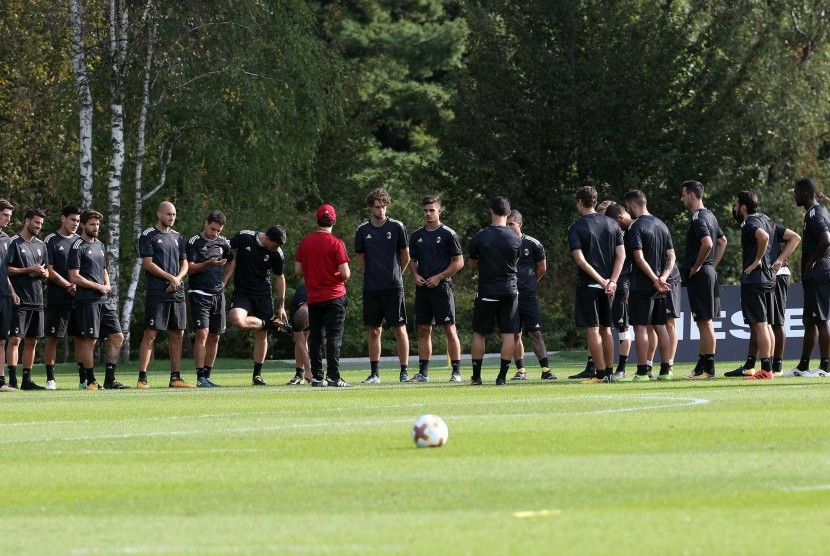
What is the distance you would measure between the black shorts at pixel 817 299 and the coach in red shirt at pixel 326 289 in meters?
5.33

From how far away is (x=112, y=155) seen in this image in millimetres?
32938

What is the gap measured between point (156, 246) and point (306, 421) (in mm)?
7585

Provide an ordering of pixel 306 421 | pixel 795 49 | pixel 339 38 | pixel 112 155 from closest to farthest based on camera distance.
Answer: pixel 306 421 < pixel 112 155 < pixel 795 49 < pixel 339 38

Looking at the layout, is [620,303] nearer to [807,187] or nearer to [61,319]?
[807,187]

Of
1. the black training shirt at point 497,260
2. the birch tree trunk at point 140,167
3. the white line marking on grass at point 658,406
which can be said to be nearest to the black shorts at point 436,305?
the black training shirt at point 497,260

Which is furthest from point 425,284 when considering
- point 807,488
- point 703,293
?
point 807,488

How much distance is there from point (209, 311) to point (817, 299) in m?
7.35

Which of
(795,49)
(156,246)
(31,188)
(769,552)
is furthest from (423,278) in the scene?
(795,49)

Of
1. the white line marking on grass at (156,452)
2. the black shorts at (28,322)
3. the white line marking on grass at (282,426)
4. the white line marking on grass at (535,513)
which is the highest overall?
the black shorts at (28,322)

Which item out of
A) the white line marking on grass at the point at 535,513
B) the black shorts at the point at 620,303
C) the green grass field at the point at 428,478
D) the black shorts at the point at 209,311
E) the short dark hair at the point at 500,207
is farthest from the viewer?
the black shorts at the point at 620,303

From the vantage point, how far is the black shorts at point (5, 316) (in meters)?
20.0

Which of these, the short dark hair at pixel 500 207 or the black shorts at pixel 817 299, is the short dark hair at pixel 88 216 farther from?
the black shorts at pixel 817 299

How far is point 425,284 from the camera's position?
2023 centimetres

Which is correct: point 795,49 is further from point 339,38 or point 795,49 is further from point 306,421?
point 306,421
